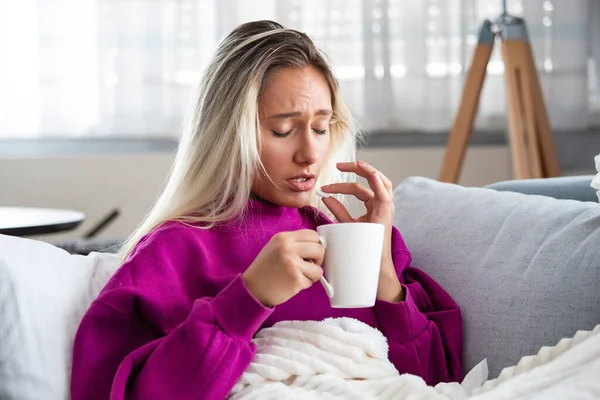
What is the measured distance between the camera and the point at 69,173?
131 inches

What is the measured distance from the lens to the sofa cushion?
1065 mm

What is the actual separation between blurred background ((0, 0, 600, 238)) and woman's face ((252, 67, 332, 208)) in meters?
2.12

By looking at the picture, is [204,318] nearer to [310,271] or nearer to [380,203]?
[310,271]

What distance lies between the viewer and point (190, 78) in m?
3.37

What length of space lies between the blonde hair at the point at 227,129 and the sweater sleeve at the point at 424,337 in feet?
0.86

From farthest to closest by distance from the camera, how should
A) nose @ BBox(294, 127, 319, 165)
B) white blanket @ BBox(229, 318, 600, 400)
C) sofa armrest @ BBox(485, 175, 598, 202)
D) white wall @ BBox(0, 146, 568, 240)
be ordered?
white wall @ BBox(0, 146, 568, 240) < sofa armrest @ BBox(485, 175, 598, 202) < nose @ BBox(294, 127, 319, 165) < white blanket @ BBox(229, 318, 600, 400)

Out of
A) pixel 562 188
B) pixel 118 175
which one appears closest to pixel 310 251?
pixel 562 188

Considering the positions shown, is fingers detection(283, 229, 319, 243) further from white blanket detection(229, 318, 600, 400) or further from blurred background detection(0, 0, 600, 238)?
blurred background detection(0, 0, 600, 238)

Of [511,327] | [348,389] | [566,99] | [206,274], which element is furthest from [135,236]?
[566,99]

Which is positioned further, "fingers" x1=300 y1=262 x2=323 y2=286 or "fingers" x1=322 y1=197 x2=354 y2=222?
"fingers" x1=322 y1=197 x2=354 y2=222

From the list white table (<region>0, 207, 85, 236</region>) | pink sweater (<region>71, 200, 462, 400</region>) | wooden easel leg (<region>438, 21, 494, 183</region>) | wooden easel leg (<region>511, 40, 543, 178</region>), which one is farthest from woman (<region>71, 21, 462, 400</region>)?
wooden easel leg (<region>511, 40, 543, 178</region>)

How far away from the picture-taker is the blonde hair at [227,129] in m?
1.16

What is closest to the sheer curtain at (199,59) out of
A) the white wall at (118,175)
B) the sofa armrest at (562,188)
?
the white wall at (118,175)

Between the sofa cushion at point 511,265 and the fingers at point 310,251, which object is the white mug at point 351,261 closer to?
the fingers at point 310,251
